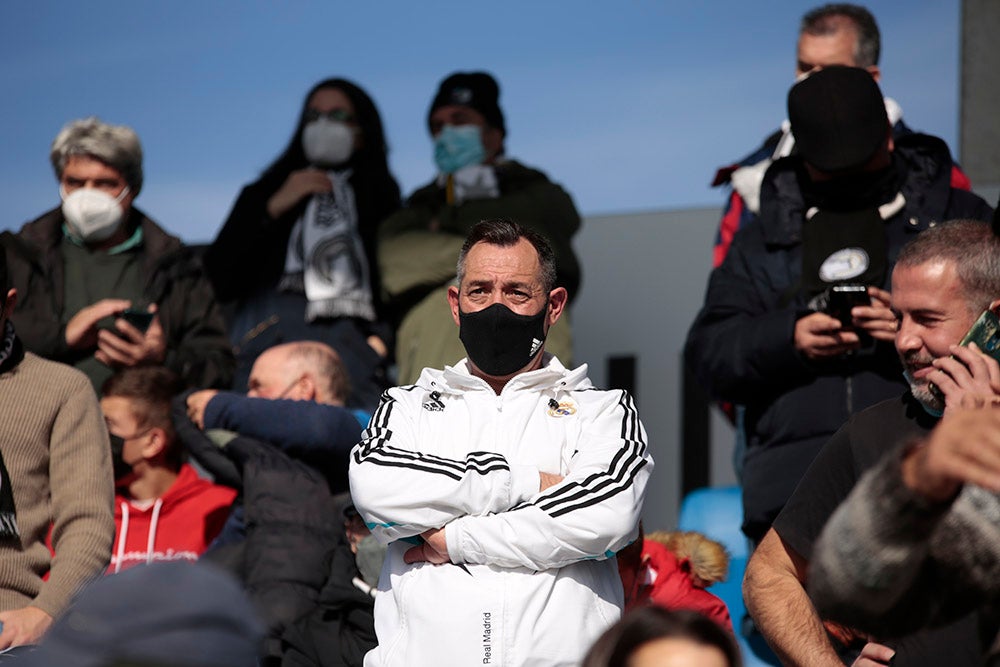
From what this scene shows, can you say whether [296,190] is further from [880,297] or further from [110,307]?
[880,297]

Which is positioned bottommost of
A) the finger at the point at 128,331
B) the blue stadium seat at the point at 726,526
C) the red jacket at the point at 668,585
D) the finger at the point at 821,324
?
the blue stadium seat at the point at 726,526

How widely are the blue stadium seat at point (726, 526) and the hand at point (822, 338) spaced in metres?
1.09

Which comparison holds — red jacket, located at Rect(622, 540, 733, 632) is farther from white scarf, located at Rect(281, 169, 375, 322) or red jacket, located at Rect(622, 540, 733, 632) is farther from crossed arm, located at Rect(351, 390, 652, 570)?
white scarf, located at Rect(281, 169, 375, 322)

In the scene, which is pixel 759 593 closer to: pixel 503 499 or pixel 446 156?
pixel 503 499

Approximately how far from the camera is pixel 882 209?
16.2ft

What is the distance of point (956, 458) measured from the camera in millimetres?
2244

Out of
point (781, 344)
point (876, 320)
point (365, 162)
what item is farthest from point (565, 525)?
point (365, 162)

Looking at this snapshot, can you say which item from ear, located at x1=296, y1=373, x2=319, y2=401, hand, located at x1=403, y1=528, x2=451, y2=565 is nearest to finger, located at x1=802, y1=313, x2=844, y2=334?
hand, located at x1=403, y1=528, x2=451, y2=565

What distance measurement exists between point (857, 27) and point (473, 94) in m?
1.84

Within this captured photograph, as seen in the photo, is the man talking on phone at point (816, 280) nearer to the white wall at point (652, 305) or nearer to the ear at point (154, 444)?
the ear at point (154, 444)

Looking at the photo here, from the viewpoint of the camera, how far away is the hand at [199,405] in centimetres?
555

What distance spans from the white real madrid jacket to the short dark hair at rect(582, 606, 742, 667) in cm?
120

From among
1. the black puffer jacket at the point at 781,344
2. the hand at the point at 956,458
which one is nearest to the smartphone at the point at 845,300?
the black puffer jacket at the point at 781,344

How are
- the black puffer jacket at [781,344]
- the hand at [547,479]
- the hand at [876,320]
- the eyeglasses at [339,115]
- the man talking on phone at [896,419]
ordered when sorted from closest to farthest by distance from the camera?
1. the man talking on phone at [896,419]
2. the hand at [547,479]
3. the hand at [876,320]
4. the black puffer jacket at [781,344]
5. the eyeglasses at [339,115]
